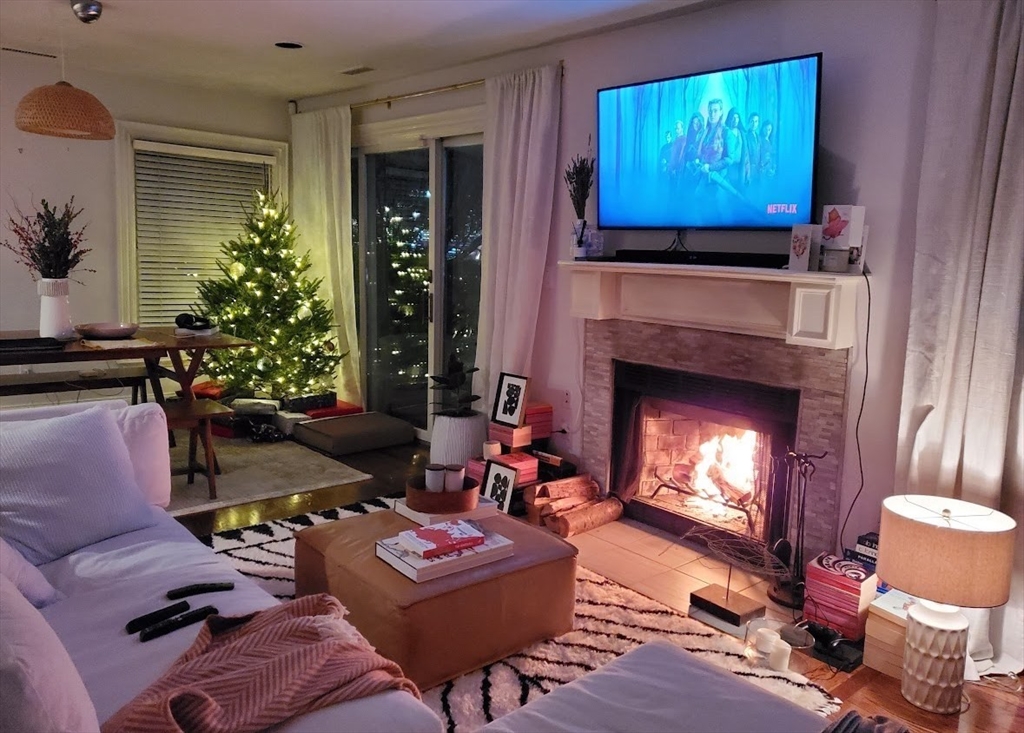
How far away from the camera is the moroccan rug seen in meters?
4.07

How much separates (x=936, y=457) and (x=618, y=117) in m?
2.00

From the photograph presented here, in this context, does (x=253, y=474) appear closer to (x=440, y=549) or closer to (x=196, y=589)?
(x=440, y=549)

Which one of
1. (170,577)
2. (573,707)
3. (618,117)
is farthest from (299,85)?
(573,707)

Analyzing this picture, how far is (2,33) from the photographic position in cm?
454

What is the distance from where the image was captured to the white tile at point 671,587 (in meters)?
3.08

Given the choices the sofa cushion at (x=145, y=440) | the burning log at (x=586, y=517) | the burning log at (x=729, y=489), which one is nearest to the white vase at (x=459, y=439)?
the burning log at (x=586, y=517)

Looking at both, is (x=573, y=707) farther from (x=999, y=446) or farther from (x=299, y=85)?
(x=299, y=85)

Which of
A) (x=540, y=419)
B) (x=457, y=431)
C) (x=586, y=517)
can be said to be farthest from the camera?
(x=457, y=431)

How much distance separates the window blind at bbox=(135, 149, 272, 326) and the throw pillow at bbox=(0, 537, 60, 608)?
13.9 ft

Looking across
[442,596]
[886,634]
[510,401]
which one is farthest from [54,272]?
[886,634]

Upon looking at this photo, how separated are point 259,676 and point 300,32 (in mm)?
3615

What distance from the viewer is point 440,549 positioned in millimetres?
2434

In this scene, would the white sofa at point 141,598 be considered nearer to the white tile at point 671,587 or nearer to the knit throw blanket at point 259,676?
the knit throw blanket at point 259,676

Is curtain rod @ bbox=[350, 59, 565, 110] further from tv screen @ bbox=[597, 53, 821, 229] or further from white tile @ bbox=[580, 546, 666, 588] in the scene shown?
white tile @ bbox=[580, 546, 666, 588]
